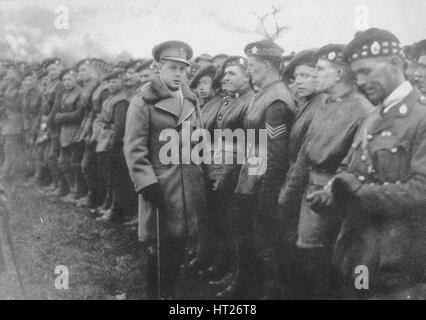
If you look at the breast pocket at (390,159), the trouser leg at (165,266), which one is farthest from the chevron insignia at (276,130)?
the trouser leg at (165,266)

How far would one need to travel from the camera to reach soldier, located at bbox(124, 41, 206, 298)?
162 inches

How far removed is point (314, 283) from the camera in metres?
4.01

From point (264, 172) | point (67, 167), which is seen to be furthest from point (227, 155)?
point (67, 167)

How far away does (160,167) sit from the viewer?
419cm

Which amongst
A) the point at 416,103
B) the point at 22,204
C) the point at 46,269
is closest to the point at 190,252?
the point at 46,269

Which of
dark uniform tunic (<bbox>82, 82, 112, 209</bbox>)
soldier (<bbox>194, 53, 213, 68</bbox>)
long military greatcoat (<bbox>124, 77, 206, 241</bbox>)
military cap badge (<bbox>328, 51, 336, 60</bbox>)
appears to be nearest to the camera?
military cap badge (<bbox>328, 51, 336, 60</bbox>)

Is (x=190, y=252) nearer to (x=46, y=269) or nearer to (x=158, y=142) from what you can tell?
(x=158, y=142)

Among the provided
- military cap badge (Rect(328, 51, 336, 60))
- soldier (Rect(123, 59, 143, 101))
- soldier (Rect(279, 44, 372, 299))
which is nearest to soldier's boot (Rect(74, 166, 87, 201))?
soldier (Rect(123, 59, 143, 101))

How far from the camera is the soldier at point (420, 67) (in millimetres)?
3969

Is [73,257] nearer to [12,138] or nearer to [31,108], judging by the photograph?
[12,138]

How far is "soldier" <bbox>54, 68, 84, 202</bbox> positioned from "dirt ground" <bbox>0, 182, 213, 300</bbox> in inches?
19.7

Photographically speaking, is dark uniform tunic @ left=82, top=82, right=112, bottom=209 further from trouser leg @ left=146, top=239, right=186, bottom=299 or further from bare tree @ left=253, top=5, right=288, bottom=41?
bare tree @ left=253, top=5, right=288, bottom=41

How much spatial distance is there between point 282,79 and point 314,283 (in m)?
1.48

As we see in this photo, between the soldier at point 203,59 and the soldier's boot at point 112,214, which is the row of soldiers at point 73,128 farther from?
the soldier at point 203,59
